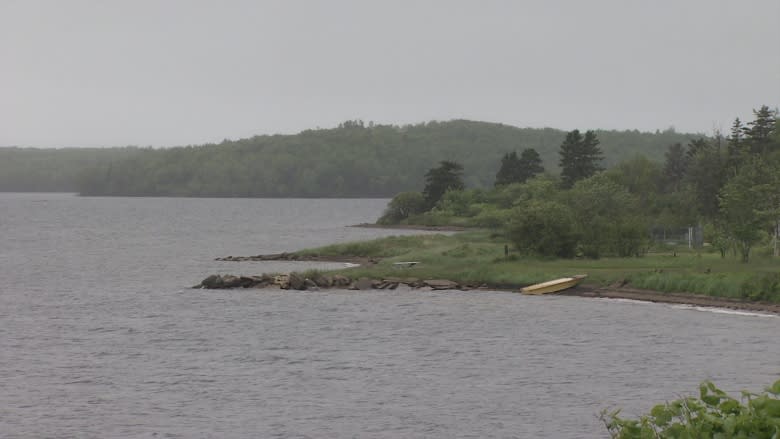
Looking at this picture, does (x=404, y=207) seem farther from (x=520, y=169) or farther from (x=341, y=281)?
(x=341, y=281)

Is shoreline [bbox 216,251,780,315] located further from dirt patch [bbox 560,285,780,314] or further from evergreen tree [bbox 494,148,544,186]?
evergreen tree [bbox 494,148,544,186]

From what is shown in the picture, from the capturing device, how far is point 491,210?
16038 cm

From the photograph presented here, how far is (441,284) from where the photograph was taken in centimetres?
7650

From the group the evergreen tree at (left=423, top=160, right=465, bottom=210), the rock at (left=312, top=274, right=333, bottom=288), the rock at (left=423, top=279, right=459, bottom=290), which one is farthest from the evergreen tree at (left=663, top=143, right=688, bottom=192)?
the rock at (left=312, top=274, right=333, bottom=288)

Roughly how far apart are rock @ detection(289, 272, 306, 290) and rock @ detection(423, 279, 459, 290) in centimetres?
926

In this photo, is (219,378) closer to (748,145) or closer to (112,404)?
(112,404)

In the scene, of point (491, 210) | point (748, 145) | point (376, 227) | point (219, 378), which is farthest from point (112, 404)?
point (376, 227)

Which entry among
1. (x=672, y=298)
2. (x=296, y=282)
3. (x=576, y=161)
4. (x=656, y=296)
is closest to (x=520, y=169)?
(x=576, y=161)

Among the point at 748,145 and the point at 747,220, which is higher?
the point at 748,145

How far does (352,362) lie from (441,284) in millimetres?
29572

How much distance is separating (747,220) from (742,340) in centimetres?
2713

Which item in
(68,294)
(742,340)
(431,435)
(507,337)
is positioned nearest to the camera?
(431,435)

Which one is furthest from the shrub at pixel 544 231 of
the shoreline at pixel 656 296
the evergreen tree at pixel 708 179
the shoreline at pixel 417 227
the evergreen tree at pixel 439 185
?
the evergreen tree at pixel 439 185

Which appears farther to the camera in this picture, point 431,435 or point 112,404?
point 112,404
